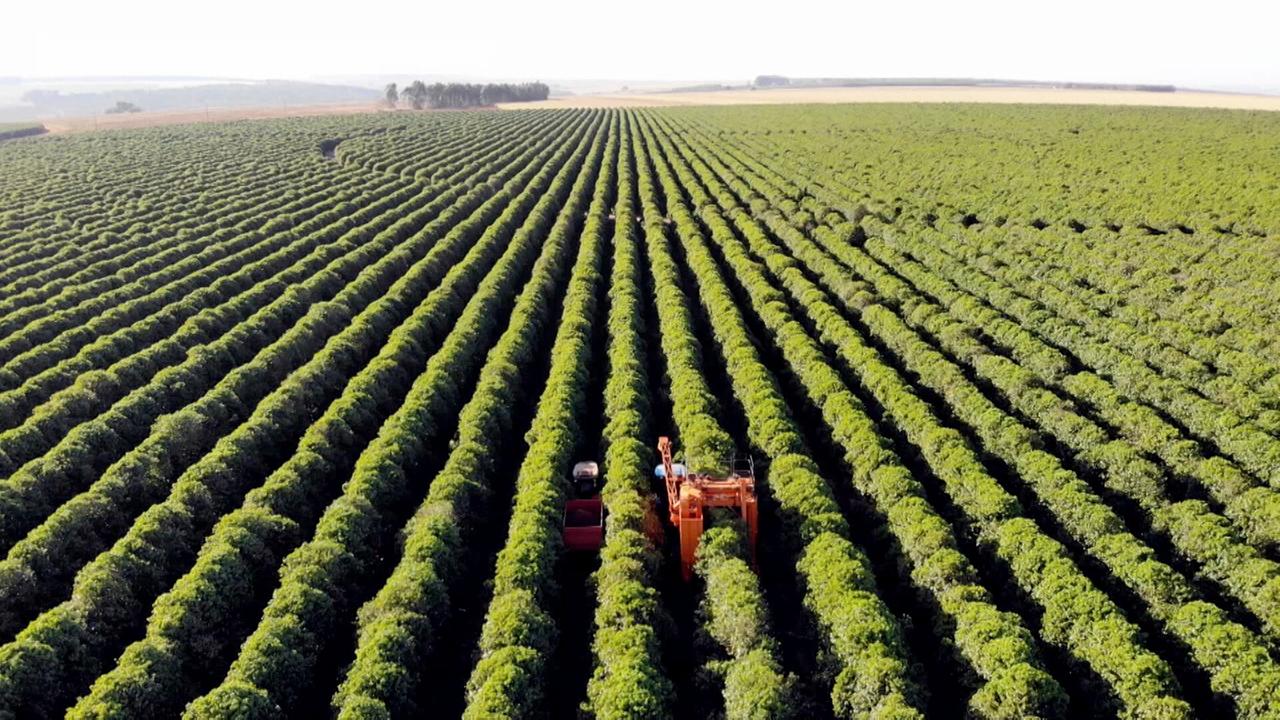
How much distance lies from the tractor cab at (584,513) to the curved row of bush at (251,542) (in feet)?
22.8

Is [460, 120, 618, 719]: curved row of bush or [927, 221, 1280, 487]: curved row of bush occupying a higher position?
[927, 221, 1280, 487]: curved row of bush

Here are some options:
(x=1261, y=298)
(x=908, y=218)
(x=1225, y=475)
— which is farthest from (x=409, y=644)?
(x=908, y=218)

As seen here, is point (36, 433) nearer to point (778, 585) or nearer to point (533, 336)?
point (533, 336)

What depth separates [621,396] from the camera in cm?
2498

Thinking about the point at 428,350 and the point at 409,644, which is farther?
the point at 428,350

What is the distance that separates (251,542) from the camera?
61.3 ft

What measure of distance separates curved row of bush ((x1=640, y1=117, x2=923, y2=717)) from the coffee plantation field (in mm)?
80

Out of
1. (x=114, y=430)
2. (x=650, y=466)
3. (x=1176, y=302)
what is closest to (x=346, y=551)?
(x=650, y=466)

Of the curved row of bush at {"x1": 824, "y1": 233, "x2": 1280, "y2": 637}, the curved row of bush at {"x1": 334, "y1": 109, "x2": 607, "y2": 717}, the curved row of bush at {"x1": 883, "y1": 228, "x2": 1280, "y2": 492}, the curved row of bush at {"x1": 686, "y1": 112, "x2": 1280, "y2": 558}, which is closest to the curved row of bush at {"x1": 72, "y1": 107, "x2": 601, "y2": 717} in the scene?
the curved row of bush at {"x1": 334, "y1": 109, "x2": 607, "y2": 717}

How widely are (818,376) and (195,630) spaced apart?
61.8ft

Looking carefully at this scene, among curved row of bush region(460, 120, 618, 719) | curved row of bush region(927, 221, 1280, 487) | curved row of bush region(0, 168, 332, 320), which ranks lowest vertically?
curved row of bush region(460, 120, 618, 719)

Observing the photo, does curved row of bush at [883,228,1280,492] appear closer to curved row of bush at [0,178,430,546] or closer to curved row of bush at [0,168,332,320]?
curved row of bush at [0,178,430,546]

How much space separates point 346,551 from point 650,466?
817cm

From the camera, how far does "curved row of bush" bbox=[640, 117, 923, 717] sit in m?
14.7
